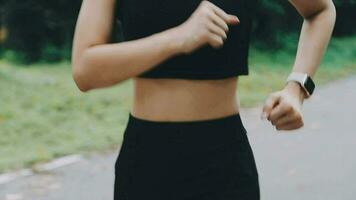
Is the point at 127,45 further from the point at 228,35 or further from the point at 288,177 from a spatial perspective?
the point at 288,177

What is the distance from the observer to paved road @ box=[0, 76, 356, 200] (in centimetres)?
586

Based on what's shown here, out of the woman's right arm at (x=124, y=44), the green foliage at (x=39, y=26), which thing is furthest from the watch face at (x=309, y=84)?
the green foliage at (x=39, y=26)

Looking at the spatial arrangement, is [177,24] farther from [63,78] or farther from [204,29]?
[63,78]

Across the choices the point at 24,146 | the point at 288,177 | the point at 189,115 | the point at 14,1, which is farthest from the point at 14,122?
the point at 14,1

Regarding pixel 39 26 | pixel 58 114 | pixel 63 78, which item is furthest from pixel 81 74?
pixel 39 26

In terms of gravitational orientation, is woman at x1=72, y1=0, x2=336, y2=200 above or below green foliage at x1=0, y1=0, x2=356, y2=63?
above

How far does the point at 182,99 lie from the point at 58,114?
7.80m

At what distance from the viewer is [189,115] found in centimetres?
193

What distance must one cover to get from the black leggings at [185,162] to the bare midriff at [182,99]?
2 centimetres

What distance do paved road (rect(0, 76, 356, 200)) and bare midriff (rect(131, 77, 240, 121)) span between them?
385 cm

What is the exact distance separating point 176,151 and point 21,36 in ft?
55.6

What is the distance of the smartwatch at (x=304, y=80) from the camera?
6.82 ft

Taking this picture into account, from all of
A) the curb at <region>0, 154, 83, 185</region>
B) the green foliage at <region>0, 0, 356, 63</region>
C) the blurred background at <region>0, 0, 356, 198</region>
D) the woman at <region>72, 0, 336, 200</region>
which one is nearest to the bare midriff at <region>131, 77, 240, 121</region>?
the woman at <region>72, 0, 336, 200</region>

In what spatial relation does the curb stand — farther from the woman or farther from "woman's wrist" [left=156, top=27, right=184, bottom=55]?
"woman's wrist" [left=156, top=27, right=184, bottom=55]
